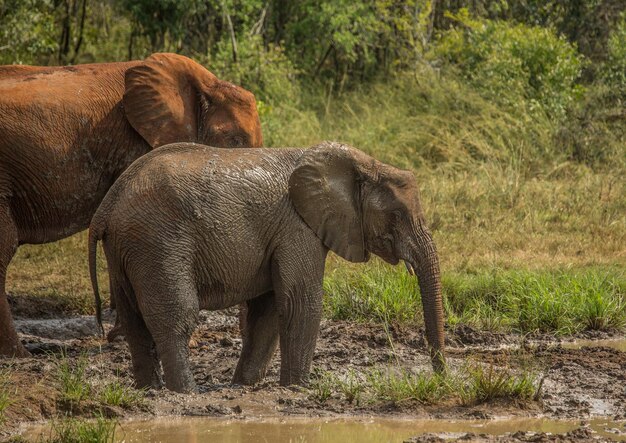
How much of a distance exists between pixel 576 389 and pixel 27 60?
1118 centimetres

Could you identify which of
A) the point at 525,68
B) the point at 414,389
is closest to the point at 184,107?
the point at 414,389

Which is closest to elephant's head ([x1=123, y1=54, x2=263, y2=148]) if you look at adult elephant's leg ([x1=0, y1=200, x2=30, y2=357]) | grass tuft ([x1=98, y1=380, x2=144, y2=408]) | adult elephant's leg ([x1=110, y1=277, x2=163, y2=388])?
adult elephant's leg ([x1=0, y1=200, x2=30, y2=357])

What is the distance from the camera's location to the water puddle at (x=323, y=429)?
22.1ft

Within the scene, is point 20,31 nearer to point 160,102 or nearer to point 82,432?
point 160,102

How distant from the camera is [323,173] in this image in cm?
787

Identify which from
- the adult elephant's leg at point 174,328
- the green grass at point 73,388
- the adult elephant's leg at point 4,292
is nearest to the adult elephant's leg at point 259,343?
the adult elephant's leg at point 174,328

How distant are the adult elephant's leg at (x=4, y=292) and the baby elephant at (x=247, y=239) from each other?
164 centimetres

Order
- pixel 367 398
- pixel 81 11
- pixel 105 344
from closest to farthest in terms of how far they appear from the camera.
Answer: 1. pixel 367 398
2. pixel 105 344
3. pixel 81 11

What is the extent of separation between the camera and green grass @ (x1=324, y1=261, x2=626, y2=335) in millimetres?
10023

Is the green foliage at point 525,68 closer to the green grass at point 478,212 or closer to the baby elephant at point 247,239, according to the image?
the green grass at point 478,212

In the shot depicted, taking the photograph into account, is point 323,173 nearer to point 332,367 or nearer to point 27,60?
point 332,367

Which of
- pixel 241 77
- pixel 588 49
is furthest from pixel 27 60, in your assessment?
pixel 588 49

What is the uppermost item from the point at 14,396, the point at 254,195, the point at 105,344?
the point at 254,195

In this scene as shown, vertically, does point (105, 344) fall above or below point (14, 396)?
below
